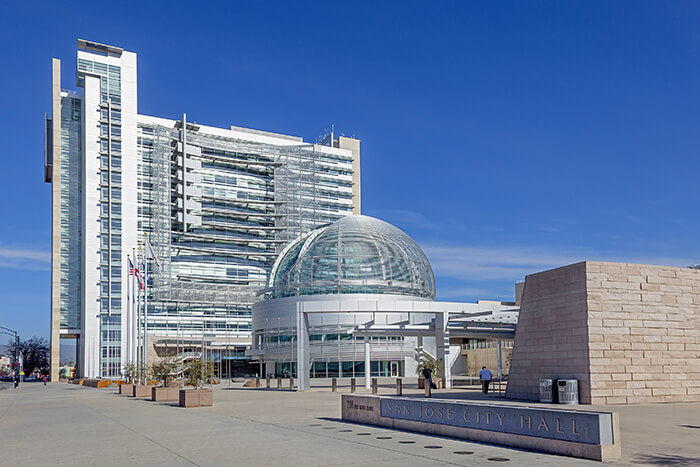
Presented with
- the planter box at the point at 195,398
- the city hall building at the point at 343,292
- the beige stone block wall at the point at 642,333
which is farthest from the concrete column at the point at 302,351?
the beige stone block wall at the point at 642,333

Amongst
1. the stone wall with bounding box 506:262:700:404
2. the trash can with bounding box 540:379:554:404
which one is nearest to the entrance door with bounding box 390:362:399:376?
the stone wall with bounding box 506:262:700:404

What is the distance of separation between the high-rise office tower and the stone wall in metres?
72.6

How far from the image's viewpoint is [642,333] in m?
24.2

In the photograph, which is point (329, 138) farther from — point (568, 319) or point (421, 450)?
point (421, 450)

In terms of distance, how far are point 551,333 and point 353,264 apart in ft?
129

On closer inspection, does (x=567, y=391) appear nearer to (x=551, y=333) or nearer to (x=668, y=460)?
(x=551, y=333)

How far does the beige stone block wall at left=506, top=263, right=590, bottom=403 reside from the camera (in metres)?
23.7

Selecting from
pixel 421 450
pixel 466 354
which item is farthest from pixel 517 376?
pixel 466 354

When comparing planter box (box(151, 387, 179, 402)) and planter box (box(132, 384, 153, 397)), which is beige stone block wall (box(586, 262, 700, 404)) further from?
planter box (box(132, 384, 153, 397))

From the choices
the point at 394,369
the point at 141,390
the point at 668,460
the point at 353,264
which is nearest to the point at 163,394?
the point at 141,390

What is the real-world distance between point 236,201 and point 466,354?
Answer: 158 feet

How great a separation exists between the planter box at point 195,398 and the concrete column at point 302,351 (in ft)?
55.8

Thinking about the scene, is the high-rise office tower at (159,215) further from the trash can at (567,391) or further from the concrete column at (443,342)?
the trash can at (567,391)

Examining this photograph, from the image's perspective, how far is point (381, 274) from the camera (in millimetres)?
64000
